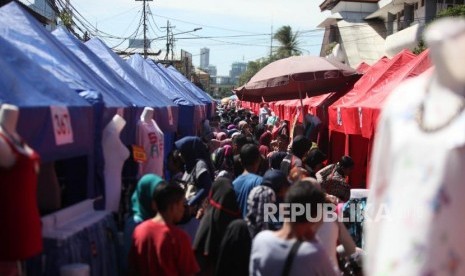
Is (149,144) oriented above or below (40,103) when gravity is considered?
below

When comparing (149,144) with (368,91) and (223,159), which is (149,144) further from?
(368,91)

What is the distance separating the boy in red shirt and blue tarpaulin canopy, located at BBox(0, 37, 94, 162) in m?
0.81

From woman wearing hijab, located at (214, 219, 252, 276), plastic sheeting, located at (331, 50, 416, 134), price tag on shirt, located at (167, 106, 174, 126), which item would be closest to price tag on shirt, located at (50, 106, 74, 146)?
woman wearing hijab, located at (214, 219, 252, 276)

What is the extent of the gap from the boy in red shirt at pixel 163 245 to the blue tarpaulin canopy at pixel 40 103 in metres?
0.81

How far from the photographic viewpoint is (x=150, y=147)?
20.6 feet

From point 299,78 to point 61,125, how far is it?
5632 millimetres

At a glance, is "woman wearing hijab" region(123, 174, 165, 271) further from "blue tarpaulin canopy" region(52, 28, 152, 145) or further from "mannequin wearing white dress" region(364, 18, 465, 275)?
"mannequin wearing white dress" region(364, 18, 465, 275)

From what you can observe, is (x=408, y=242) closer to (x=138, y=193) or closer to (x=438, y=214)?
(x=438, y=214)

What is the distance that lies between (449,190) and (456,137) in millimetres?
188

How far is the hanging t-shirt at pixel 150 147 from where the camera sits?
6.25m

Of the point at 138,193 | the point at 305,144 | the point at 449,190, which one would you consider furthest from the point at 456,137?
the point at 305,144

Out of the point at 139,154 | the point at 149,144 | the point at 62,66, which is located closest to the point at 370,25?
the point at 149,144

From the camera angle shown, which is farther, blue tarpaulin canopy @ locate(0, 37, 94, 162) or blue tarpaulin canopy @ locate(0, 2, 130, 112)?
blue tarpaulin canopy @ locate(0, 2, 130, 112)

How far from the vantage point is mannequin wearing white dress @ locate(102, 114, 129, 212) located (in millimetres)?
5152
